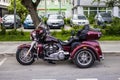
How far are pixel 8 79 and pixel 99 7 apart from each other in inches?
1498

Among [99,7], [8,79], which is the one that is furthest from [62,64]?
[99,7]

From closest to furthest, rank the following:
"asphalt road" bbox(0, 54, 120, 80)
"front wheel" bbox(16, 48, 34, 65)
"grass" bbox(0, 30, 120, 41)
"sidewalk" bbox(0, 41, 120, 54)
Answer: "asphalt road" bbox(0, 54, 120, 80), "front wheel" bbox(16, 48, 34, 65), "sidewalk" bbox(0, 41, 120, 54), "grass" bbox(0, 30, 120, 41)

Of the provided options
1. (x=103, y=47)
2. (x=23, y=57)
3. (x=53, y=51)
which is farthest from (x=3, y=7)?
(x=53, y=51)

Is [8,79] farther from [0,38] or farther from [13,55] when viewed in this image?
[0,38]

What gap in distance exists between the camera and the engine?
985 cm

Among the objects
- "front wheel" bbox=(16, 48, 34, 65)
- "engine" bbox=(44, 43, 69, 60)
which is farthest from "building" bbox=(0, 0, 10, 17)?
"engine" bbox=(44, 43, 69, 60)

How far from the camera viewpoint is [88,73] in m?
8.81

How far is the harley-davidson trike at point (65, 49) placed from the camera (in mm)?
9656

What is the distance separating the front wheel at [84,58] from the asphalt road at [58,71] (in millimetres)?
182

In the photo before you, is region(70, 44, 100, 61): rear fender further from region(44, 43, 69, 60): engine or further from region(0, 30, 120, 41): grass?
region(0, 30, 120, 41): grass

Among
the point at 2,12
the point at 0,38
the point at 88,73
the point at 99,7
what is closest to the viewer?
the point at 88,73

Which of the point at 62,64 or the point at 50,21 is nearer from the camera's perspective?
the point at 62,64

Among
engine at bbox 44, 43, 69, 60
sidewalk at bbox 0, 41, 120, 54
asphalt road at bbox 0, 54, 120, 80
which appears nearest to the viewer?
asphalt road at bbox 0, 54, 120, 80

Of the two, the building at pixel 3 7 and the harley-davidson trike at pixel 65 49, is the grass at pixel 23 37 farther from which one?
the building at pixel 3 7
